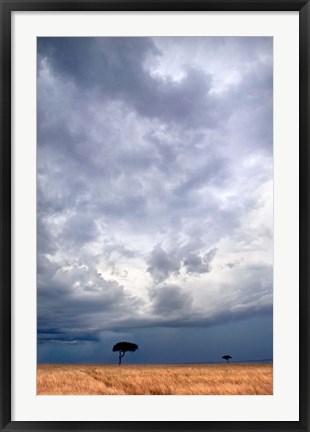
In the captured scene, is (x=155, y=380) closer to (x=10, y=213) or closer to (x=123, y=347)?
(x=123, y=347)

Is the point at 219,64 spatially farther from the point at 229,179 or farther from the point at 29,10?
the point at 29,10

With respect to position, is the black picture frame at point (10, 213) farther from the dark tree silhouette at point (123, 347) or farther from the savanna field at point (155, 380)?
the dark tree silhouette at point (123, 347)

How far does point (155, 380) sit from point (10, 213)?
254 centimetres

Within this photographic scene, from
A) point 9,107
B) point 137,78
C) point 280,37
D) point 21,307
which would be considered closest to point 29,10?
point 9,107

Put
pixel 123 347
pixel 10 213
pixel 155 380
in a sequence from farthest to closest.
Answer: pixel 123 347
pixel 155 380
pixel 10 213

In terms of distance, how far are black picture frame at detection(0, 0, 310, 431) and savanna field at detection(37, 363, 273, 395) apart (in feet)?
1.46

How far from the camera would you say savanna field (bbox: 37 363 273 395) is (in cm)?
525

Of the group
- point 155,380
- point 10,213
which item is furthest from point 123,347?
point 10,213

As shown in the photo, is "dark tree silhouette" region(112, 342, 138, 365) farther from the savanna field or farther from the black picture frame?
the black picture frame

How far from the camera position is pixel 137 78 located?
6.14 metres

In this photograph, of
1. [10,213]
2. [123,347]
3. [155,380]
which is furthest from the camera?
[123,347]

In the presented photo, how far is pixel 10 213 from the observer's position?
493 cm

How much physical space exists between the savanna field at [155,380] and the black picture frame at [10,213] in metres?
0.44

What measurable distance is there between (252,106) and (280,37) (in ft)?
2.87
